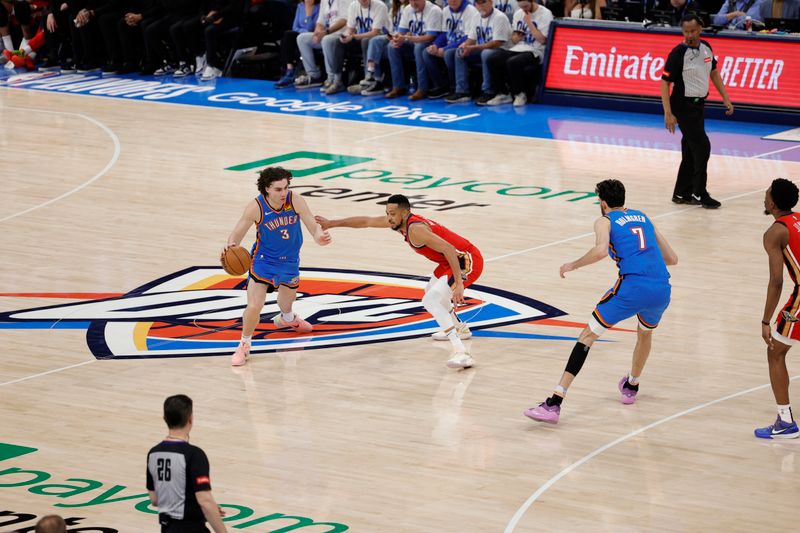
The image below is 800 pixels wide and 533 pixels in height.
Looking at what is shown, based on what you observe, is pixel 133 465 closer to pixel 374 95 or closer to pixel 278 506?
pixel 278 506

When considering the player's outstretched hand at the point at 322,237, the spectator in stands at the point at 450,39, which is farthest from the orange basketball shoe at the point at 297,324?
the spectator in stands at the point at 450,39

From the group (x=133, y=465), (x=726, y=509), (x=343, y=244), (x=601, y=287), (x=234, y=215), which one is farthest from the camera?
(x=234, y=215)

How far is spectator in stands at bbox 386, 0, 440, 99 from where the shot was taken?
945 inches

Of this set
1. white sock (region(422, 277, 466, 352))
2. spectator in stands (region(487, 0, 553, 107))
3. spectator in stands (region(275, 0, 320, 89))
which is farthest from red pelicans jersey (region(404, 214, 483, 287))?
spectator in stands (region(275, 0, 320, 89))

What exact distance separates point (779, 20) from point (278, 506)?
16.5 m

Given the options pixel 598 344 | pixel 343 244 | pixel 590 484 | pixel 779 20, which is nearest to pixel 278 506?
pixel 590 484

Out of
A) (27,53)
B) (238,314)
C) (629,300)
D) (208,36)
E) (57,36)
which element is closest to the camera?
(629,300)

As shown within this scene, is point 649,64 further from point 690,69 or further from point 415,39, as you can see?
point 690,69

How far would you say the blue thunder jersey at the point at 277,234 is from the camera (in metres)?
11.1

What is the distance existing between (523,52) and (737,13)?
361cm

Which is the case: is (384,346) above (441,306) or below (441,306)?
below

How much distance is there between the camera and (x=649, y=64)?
22875mm

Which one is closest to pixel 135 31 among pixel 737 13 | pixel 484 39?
pixel 484 39

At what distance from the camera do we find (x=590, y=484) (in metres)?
8.57
